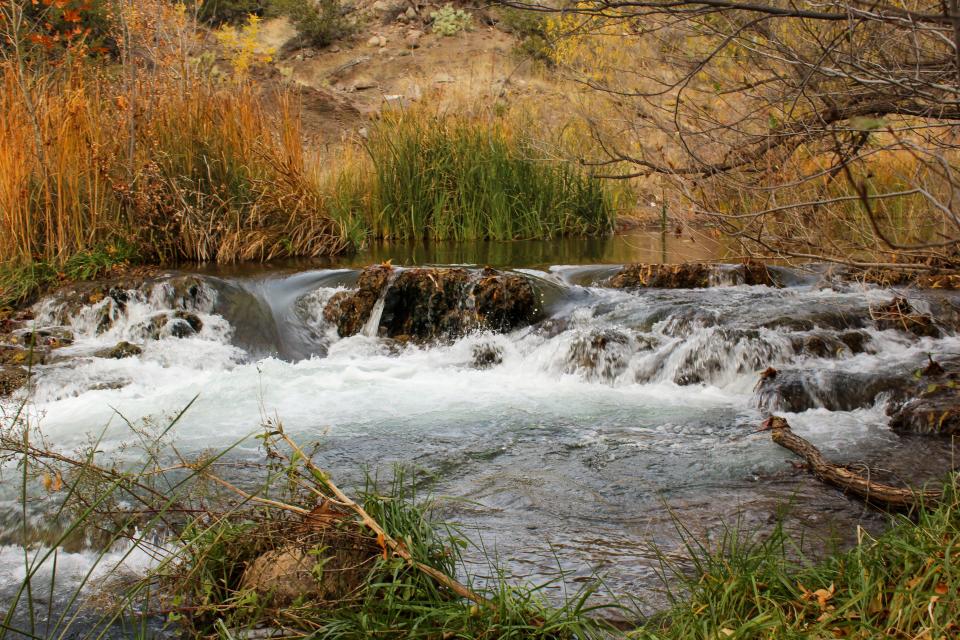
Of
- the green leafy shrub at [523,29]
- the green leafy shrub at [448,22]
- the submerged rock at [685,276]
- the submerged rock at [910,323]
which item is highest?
the green leafy shrub at [448,22]

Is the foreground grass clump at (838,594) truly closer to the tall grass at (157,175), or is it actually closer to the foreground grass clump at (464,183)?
the tall grass at (157,175)

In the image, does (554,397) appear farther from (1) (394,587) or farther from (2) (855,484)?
(1) (394,587)

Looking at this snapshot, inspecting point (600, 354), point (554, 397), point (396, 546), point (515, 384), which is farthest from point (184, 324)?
point (396, 546)

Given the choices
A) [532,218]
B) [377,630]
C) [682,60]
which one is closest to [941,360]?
[682,60]

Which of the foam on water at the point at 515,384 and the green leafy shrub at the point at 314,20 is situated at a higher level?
the green leafy shrub at the point at 314,20

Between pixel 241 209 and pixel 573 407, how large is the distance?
4.64 m

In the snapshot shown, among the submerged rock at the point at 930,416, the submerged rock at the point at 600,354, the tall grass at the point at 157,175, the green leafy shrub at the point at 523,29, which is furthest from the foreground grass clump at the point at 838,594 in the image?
the green leafy shrub at the point at 523,29

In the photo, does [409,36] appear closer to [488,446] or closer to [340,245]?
[340,245]

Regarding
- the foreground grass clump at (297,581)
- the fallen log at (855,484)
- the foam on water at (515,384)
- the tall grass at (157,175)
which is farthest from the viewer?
the tall grass at (157,175)

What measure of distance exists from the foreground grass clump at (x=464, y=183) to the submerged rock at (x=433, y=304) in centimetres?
307

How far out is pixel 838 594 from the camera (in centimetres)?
233

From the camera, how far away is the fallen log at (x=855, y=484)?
3.01 metres

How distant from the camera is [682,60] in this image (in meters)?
4.67

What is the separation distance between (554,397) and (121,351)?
10.0 feet
